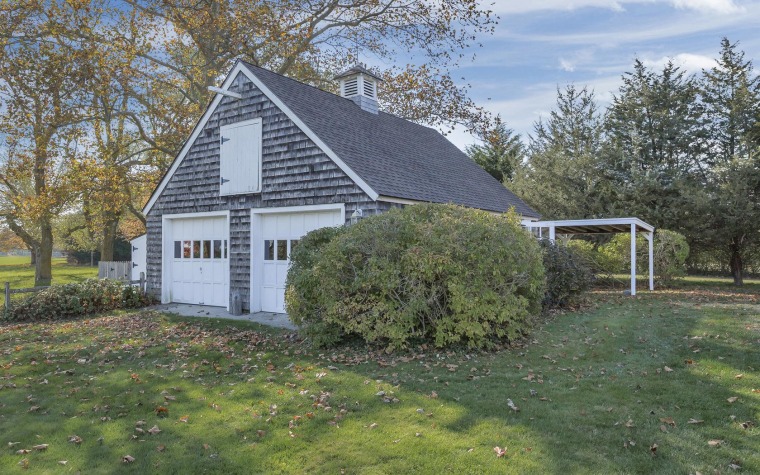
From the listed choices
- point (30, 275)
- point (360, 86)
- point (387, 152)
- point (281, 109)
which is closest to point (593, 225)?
point (387, 152)

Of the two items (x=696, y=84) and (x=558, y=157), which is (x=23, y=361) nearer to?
(x=558, y=157)

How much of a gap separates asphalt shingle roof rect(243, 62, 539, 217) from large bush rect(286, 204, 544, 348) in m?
2.34

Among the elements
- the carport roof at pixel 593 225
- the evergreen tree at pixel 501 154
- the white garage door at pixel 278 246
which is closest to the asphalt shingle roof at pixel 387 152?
the carport roof at pixel 593 225

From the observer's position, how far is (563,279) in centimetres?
1181

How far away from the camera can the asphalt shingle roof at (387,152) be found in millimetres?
11023

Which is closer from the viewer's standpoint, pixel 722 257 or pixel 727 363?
pixel 727 363

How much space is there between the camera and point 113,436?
15.2 ft

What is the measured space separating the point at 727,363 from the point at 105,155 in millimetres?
18772

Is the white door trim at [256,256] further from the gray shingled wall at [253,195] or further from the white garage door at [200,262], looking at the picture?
the white garage door at [200,262]

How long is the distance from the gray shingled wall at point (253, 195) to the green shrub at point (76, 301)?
0.92 metres

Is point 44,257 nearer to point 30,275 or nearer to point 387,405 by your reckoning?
point 30,275

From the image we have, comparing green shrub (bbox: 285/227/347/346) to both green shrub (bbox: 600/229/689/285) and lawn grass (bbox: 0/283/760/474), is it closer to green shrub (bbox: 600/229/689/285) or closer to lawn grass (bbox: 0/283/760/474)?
lawn grass (bbox: 0/283/760/474)

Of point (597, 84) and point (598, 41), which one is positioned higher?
point (597, 84)

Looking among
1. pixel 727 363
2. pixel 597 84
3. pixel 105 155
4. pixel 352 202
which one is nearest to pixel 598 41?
pixel 352 202
